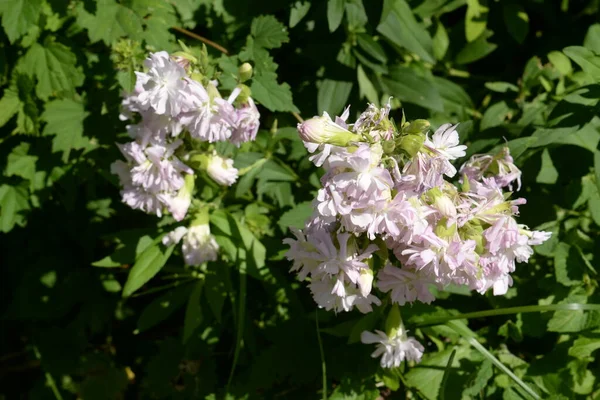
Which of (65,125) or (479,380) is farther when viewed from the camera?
(65,125)

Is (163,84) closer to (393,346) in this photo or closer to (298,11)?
(298,11)

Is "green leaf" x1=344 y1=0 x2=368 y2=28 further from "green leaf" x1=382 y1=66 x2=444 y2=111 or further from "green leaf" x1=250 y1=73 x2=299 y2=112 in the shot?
"green leaf" x1=250 y1=73 x2=299 y2=112

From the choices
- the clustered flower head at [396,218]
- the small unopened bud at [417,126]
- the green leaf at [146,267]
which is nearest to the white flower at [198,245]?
the green leaf at [146,267]

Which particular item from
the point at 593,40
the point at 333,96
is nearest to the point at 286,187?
the point at 333,96

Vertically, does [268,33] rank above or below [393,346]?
above

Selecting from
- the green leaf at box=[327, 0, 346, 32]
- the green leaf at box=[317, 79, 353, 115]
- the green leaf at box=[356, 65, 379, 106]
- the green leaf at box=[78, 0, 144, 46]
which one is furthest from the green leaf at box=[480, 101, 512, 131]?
the green leaf at box=[78, 0, 144, 46]

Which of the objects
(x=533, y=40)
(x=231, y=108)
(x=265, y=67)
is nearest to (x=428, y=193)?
(x=231, y=108)
